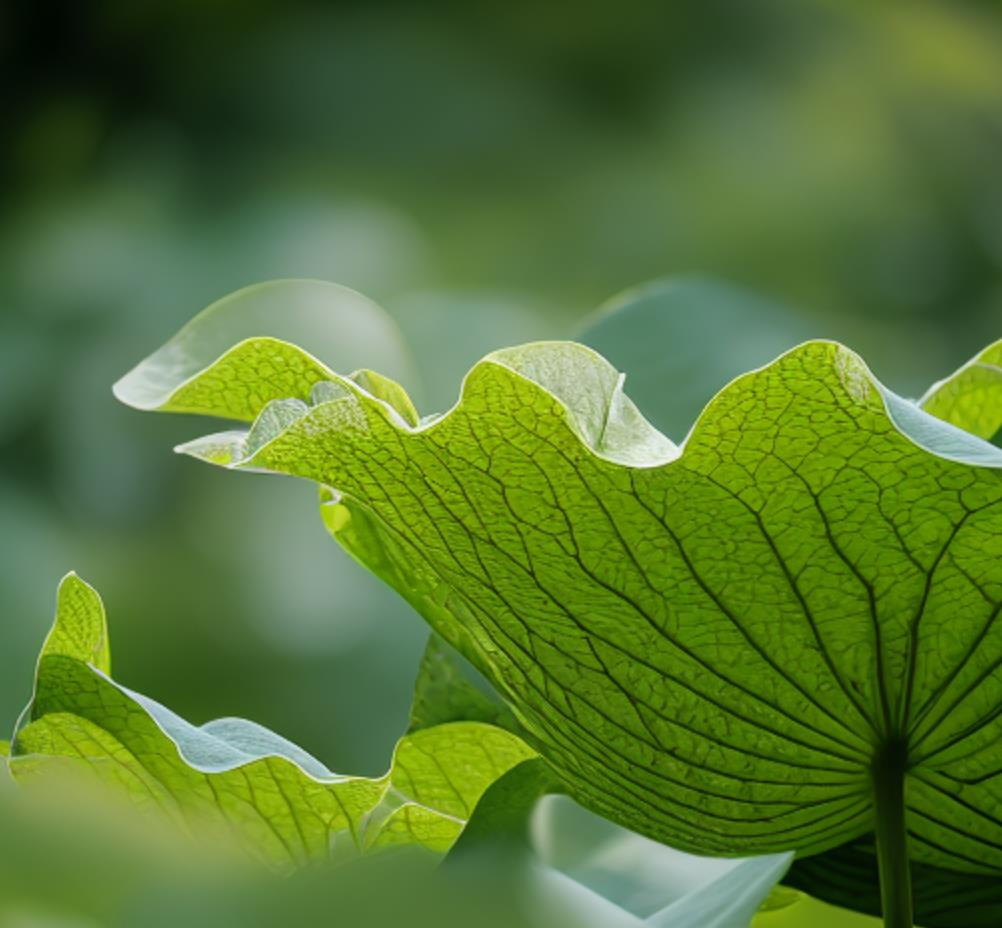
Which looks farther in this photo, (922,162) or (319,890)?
(922,162)

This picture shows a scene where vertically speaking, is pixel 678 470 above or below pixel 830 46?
below

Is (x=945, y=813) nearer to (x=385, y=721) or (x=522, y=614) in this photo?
(x=522, y=614)

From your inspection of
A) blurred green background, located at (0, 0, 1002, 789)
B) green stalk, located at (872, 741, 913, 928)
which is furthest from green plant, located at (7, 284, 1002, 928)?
blurred green background, located at (0, 0, 1002, 789)

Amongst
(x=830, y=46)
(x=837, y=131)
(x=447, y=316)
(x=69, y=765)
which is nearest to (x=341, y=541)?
(x=69, y=765)

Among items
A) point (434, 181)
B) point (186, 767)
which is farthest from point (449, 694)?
point (434, 181)

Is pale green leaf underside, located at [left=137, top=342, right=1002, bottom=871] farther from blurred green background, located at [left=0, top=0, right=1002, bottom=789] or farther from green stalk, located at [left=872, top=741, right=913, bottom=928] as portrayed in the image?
blurred green background, located at [left=0, top=0, right=1002, bottom=789]

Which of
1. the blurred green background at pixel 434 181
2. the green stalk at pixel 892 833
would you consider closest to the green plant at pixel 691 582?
the green stalk at pixel 892 833

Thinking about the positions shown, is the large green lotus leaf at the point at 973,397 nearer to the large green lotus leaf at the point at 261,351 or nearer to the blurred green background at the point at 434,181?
the large green lotus leaf at the point at 261,351
